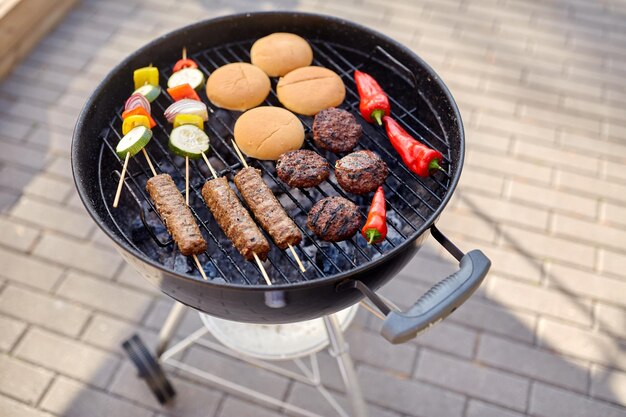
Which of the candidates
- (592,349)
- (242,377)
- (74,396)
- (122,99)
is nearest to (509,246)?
(592,349)

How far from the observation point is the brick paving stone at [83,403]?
3.23 metres

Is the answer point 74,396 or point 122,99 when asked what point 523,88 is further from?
point 74,396

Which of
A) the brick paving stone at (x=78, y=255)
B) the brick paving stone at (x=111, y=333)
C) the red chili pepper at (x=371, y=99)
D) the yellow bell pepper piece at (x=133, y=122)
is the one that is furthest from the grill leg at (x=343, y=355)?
the brick paving stone at (x=78, y=255)

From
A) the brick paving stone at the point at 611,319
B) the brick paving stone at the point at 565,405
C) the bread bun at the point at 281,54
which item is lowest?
the brick paving stone at the point at 565,405

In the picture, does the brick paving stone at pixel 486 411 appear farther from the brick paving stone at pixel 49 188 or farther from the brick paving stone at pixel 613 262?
the brick paving stone at pixel 49 188

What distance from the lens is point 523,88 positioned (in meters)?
5.09

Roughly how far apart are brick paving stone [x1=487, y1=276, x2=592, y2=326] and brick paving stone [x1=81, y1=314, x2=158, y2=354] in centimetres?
229

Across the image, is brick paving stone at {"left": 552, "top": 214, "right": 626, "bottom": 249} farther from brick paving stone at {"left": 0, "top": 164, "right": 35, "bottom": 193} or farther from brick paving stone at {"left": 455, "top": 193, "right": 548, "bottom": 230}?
→ brick paving stone at {"left": 0, "top": 164, "right": 35, "bottom": 193}

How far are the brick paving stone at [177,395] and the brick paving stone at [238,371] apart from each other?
0.14 m

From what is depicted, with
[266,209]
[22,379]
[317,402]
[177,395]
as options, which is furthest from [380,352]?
[22,379]

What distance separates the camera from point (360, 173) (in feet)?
8.02

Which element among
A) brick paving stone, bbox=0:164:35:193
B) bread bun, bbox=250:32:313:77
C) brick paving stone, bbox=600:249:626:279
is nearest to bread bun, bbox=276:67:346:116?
bread bun, bbox=250:32:313:77

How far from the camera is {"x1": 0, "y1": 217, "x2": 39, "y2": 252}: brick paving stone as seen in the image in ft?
12.9

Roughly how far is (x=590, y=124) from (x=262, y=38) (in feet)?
10.6
